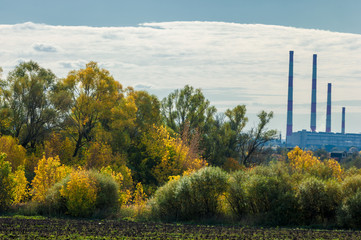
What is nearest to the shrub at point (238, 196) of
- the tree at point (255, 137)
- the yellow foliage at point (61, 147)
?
the yellow foliage at point (61, 147)

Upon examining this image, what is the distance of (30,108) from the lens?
60656 mm

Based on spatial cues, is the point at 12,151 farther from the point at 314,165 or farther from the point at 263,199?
the point at 314,165

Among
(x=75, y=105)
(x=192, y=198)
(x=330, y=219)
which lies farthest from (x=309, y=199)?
(x=75, y=105)

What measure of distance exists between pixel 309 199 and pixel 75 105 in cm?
3878

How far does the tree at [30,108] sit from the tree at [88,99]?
2.80 m

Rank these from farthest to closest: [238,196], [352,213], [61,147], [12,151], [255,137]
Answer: [255,137] → [61,147] → [12,151] → [238,196] → [352,213]

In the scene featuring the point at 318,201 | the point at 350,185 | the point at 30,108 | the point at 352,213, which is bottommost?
the point at 352,213

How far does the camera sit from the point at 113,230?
1098 inches

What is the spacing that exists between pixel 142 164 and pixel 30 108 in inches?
660

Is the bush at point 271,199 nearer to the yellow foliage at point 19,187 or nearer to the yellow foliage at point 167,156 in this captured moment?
the yellow foliage at point 19,187

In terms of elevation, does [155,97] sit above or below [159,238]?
above

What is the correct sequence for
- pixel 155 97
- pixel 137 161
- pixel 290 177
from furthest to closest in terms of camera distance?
pixel 155 97 → pixel 137 161 → pixel 290 177

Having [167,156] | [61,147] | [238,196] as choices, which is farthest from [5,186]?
[167,156]

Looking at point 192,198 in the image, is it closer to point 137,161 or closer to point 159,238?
point 159,238
